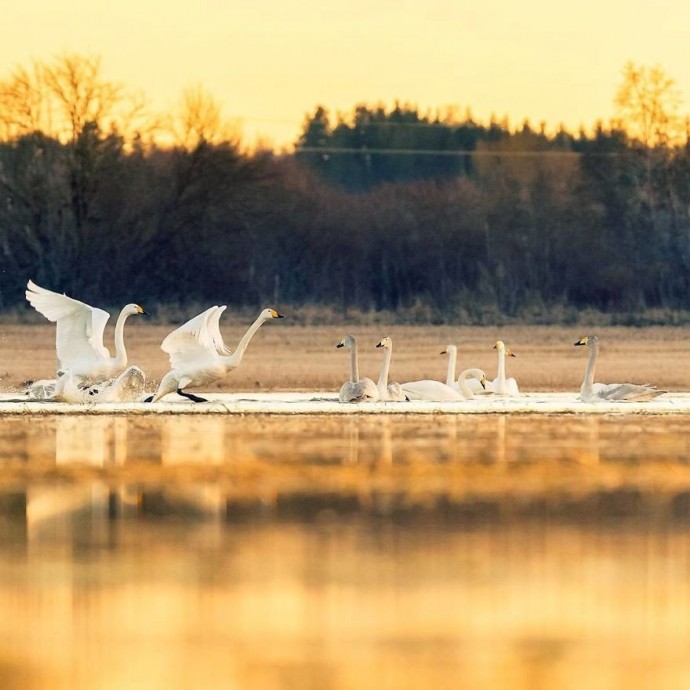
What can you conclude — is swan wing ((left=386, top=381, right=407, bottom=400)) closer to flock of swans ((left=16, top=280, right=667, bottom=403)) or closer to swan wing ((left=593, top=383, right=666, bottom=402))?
flock of swans ((left=16, top=280, right=667, bottom=403))

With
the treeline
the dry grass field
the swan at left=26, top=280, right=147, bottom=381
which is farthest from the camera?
the treeline

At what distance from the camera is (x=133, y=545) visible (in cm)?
926

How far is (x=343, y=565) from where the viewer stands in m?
8.66

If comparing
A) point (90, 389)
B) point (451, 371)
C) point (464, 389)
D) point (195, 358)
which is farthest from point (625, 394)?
point (90, 389)

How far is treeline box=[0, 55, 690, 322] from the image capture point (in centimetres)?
3641

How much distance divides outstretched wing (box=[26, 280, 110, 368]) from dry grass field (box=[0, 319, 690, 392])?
1.76m

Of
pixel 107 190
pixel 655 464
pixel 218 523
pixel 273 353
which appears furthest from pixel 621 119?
pixel 218 523

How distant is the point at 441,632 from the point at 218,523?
9.60 feet

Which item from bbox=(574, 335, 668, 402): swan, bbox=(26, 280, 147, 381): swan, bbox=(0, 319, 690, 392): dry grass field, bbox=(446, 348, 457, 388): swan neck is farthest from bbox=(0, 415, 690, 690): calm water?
bbox=(0, 319, 690, 392): dry grass field

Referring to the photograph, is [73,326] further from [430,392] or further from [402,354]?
[402,354]

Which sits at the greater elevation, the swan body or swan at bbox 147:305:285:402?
swan at bbox 147:305:285:402

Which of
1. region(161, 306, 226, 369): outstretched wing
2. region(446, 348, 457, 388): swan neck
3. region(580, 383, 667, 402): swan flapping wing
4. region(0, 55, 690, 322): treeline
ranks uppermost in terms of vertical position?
region(0, 55, 690, 322): treeline

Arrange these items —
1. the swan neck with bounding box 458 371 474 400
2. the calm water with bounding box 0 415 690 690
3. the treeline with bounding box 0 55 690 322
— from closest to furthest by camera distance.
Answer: the calm water with bounding box 0 415 690 690, the swan neck with bounding box 458 371 474 400, the treeline with bounding box 0 55 690 322

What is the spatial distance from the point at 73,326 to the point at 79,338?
12cm
